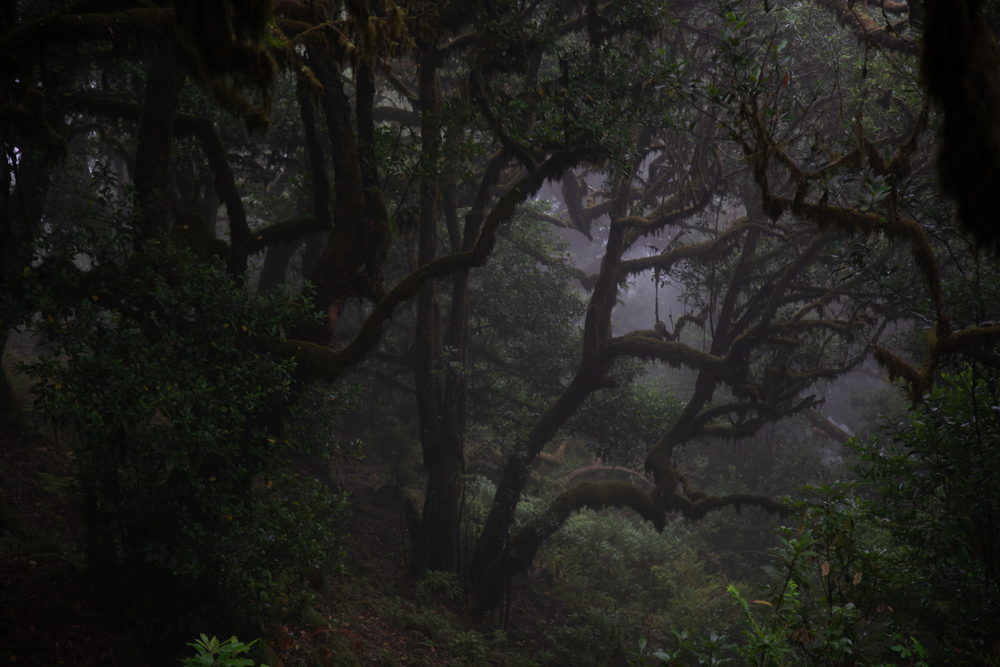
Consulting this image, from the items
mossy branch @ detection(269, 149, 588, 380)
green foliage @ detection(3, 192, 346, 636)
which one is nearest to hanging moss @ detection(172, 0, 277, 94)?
green foliage @ detection(3, 192, 346, 636)

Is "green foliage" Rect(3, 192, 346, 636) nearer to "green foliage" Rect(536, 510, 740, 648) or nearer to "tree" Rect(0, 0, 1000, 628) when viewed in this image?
"tree" Rect(0, 0, 1000, 628)

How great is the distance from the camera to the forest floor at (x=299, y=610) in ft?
15.9

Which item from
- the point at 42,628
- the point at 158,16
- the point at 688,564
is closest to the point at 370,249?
the point at 158,16

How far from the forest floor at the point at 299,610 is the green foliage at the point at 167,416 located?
1.41ft

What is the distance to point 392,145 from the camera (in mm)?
8062

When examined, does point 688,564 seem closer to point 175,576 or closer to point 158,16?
point 175,576

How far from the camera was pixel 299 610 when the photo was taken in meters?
5.91

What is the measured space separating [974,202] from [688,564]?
15.4m

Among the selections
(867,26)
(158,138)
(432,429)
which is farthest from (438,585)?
(867,26)

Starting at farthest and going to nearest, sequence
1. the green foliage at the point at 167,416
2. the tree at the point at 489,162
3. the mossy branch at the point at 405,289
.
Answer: the mossy branch at the point at 405,289 → the tree at the point at 489,162 → the green foliage at the point at 167,416

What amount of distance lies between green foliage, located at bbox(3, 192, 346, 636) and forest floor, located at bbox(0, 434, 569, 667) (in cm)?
43

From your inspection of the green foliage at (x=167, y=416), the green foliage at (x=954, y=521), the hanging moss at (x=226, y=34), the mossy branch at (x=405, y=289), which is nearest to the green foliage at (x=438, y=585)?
the green foliage at (x=167, y=416)

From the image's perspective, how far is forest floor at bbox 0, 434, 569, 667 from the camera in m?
4.86

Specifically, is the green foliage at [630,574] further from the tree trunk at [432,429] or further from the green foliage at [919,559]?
the green foliage at [919,559]
